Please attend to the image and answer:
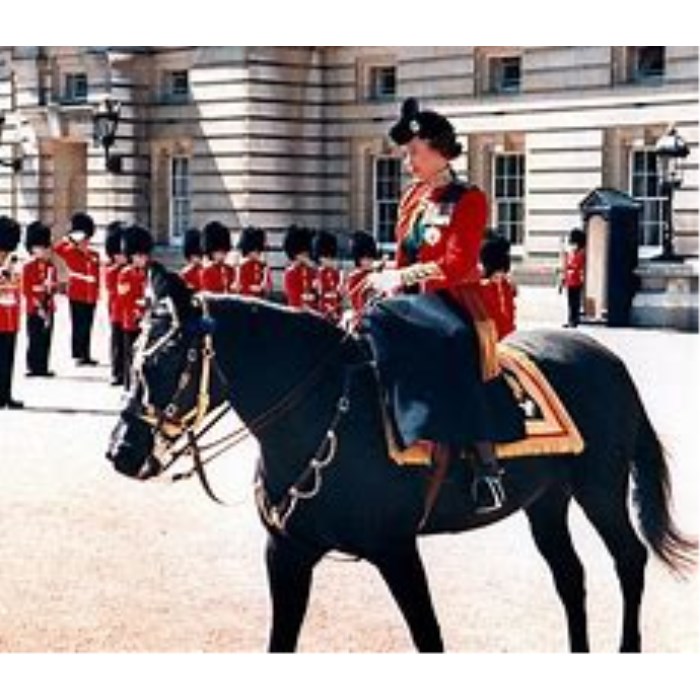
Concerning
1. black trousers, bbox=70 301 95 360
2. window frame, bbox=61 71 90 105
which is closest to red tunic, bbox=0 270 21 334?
black trousers, bbox=70 301 95 360

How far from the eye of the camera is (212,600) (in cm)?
661

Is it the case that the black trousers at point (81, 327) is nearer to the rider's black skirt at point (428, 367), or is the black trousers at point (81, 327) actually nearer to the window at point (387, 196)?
the window at point (387, 196)

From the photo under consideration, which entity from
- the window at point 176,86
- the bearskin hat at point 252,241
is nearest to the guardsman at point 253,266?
the bearskin hat at point 252,241

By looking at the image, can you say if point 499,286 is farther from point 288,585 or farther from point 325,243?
point 288,585

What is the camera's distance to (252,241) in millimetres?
7121

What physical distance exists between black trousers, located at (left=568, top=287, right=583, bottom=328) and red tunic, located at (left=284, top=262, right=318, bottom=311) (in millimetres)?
1007

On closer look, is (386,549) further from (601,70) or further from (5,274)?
(5,274)

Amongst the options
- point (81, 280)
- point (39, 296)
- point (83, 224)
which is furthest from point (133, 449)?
point (39, 296)

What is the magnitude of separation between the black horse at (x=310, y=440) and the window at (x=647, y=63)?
1.16 m

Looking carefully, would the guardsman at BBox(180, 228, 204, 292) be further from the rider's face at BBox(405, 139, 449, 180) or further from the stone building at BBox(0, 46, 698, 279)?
the rider's face at BBox(405, 139, 449, 180)

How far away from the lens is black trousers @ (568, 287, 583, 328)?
7.35 m

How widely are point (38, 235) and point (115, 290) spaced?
382 millimetres

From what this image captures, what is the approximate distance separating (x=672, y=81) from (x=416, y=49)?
1552mm

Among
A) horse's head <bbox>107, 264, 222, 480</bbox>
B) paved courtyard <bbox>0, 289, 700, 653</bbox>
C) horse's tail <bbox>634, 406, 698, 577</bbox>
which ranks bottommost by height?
paved courtyard <bbox>0, 289, 700, 653</bbox>
